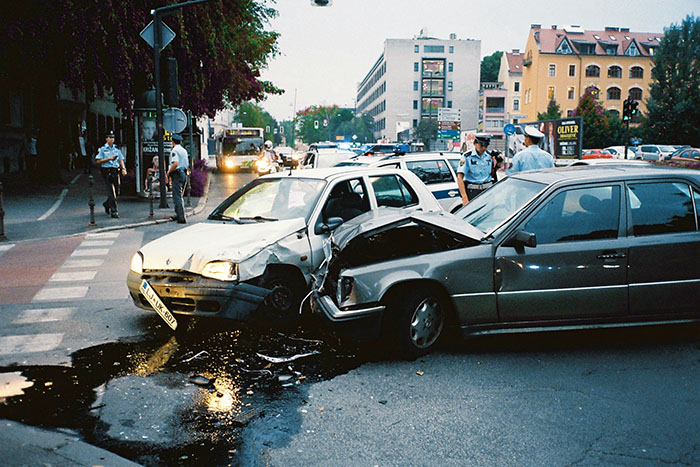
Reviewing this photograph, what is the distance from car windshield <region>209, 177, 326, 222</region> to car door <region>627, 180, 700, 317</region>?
314 cm

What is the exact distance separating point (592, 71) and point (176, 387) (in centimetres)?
8869

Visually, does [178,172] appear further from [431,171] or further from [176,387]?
[176,387]

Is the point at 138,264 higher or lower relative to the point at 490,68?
lower

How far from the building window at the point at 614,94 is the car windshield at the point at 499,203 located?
282ft

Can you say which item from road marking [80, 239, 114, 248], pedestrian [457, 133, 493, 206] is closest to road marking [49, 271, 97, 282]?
road marking [80, 239, 114, 248]

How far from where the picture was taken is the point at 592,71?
83.7m

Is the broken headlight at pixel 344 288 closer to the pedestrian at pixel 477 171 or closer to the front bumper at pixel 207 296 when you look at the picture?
the front bumper at pixel 207 296

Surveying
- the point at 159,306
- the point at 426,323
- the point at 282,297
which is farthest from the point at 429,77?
the point at 426,323

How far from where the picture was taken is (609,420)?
420 centimetres

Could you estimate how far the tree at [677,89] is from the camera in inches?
2542

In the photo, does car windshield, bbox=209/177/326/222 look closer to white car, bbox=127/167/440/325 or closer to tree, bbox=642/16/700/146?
white car, bbox=127/167/440/325

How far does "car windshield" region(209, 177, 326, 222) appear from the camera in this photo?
6734 mm

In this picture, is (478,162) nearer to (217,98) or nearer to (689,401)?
(689,401)

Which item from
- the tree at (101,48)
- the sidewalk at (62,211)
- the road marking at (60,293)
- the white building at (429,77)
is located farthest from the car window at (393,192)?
the white building at (429,77)
